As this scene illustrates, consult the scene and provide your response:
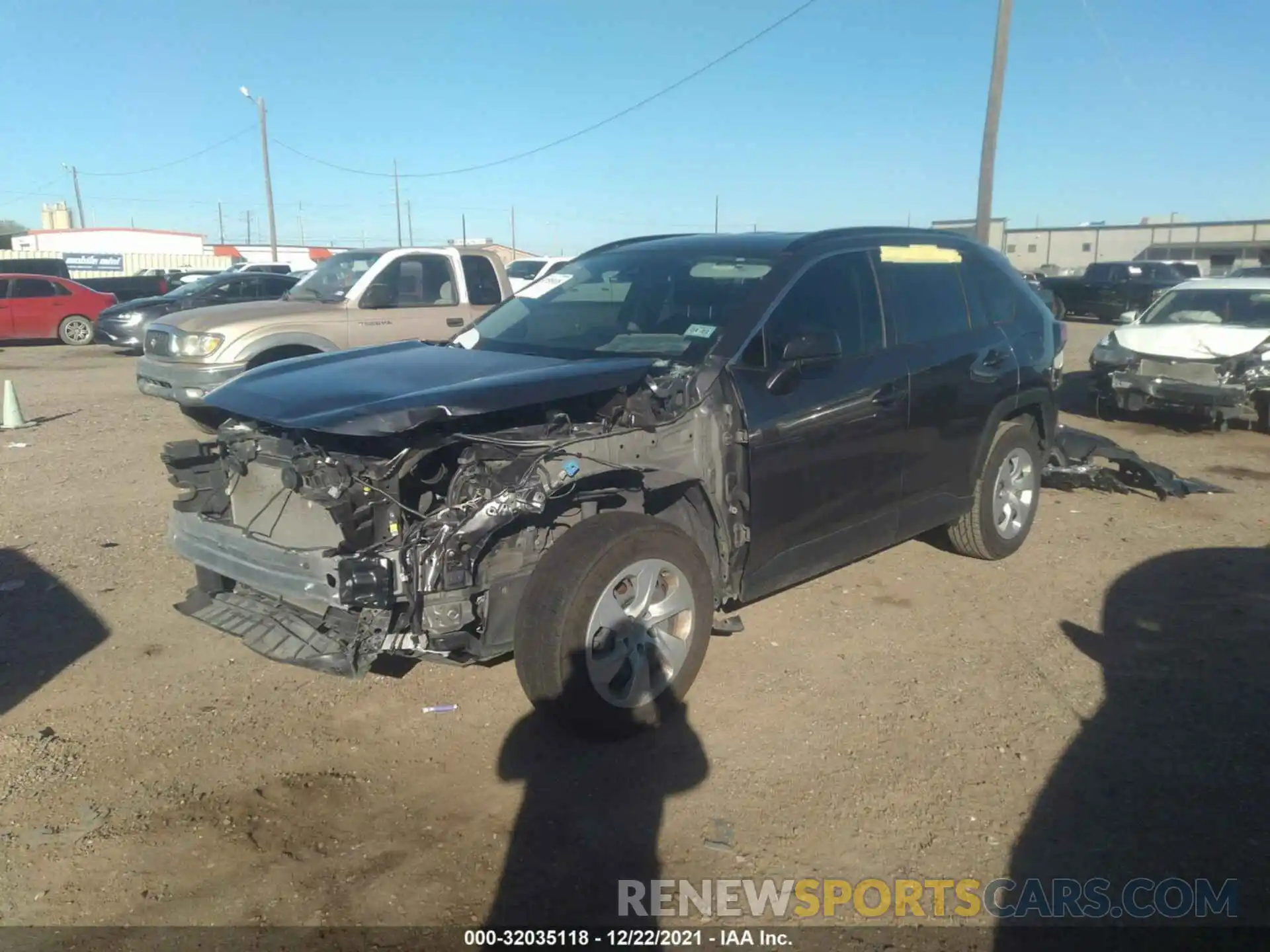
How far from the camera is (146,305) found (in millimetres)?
18703

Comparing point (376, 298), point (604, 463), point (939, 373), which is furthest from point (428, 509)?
point (376, 298)

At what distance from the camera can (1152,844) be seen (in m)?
3.17

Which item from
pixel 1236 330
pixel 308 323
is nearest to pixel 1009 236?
pixel 1236 330

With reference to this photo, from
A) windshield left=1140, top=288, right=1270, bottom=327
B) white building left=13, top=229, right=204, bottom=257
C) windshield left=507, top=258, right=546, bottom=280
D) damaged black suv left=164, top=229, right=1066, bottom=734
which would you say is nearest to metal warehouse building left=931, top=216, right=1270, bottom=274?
windshield left=507, top=258, right=546, bottom=280

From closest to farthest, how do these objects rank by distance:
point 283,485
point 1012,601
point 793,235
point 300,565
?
1. point 300,565
2. point 283,485
3. point 793,235
4. point 1012,601

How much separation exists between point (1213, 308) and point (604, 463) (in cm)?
982

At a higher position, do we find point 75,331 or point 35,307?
point 35,307

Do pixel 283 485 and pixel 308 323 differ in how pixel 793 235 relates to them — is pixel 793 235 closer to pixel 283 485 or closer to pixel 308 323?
pixel 283 485

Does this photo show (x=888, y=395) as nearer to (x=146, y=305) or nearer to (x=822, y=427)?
(x=822, y=427)

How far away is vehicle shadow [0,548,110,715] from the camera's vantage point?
14.3 ft

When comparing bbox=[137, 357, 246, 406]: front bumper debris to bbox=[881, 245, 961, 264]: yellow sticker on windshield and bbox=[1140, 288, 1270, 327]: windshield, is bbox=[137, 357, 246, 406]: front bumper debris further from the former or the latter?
bbox=[1140, 288, 1270, 327]: windshield

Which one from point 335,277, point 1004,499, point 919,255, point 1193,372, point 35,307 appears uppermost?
point 919,255

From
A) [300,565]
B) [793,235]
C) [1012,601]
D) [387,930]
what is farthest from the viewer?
[1012,601]

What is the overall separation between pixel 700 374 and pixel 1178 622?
117 inches
